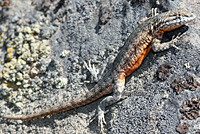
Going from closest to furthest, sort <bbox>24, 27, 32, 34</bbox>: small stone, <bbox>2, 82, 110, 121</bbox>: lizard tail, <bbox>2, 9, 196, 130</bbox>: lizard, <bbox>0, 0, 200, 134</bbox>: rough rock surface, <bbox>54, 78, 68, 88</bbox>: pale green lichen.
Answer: <bbox>0, 0, 200, 134</bbox>: rough rock surface
<bbox>2, 9, 196, 130</bbox>: lizard
<bbox>2, 82, 110, 121</bbox>: lizard tail
<bbox>54, 78, 68, 88</bbox>: pale green lichen
<bbox>24, 27, 32, 34</bbox>: small stone

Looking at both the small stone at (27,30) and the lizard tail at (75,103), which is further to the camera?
the small stone at (27,30)

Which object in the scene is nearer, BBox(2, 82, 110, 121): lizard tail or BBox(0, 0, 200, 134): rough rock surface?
BBox(0, 0, 200, 134): rough rock surface

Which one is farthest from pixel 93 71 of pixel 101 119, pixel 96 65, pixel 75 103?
pixel 101 119

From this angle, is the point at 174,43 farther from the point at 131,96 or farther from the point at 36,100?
the point at 36,100

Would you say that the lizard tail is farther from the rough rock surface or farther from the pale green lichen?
the pale green lichen

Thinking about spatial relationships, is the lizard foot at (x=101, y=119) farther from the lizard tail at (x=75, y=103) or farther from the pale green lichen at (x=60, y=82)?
the pale green lichen at (x=60, y=82)

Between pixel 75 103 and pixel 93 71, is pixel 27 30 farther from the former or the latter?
pixel 75 103

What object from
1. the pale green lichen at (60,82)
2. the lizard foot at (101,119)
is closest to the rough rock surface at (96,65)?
the pale green lichen at (60,82)

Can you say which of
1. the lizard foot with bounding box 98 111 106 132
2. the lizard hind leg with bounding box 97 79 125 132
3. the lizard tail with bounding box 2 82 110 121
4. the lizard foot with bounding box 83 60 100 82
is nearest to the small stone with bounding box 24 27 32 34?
the lizard foot with bounding box 83 60 100 82

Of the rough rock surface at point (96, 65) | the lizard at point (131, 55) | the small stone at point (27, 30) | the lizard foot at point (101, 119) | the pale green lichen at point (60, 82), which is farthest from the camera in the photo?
the small stone at point (27, 30)
